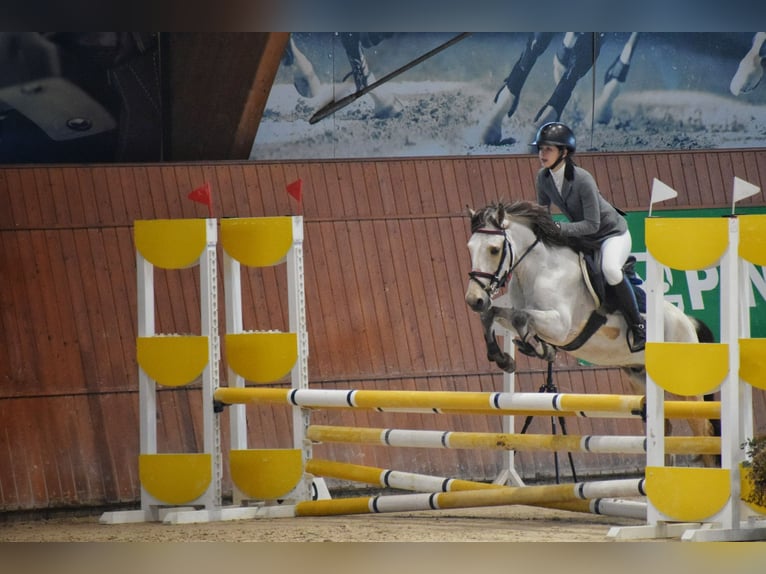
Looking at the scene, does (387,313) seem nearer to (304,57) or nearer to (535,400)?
(304,57)

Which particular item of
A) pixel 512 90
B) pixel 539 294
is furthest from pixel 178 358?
pixel 512 90

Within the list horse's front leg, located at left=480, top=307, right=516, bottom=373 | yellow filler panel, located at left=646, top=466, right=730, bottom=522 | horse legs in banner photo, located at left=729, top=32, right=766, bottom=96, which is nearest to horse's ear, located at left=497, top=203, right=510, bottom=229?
horse's front leg, located at left=480, top=307, right=516, bottom=373

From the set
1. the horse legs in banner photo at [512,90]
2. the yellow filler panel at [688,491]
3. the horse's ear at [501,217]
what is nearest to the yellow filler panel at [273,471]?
the horse's ear at [501,217]

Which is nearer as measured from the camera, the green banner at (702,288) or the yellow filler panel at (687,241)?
the yellow filler panel at (687,241)

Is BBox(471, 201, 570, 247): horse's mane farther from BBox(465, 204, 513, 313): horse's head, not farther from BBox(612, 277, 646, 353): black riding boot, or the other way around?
BBox(612, 277, 646, 353): black riding boot

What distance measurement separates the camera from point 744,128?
8.80 metres

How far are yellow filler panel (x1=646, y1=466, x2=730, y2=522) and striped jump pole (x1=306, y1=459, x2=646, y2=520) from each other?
0.96 ft

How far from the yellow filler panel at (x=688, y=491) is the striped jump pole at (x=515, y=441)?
223 mm

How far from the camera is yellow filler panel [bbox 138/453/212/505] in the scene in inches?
256

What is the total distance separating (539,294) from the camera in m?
6.27

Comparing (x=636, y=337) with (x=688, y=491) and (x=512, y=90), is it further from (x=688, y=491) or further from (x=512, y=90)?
(x=512, y=90)

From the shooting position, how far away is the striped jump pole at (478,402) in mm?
5500

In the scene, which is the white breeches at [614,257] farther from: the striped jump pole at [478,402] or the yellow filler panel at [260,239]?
the yellow filler panel at [260,239]

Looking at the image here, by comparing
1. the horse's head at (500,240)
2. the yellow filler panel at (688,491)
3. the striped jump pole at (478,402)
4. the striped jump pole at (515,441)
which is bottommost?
the yellow filler panel at (688,491)
